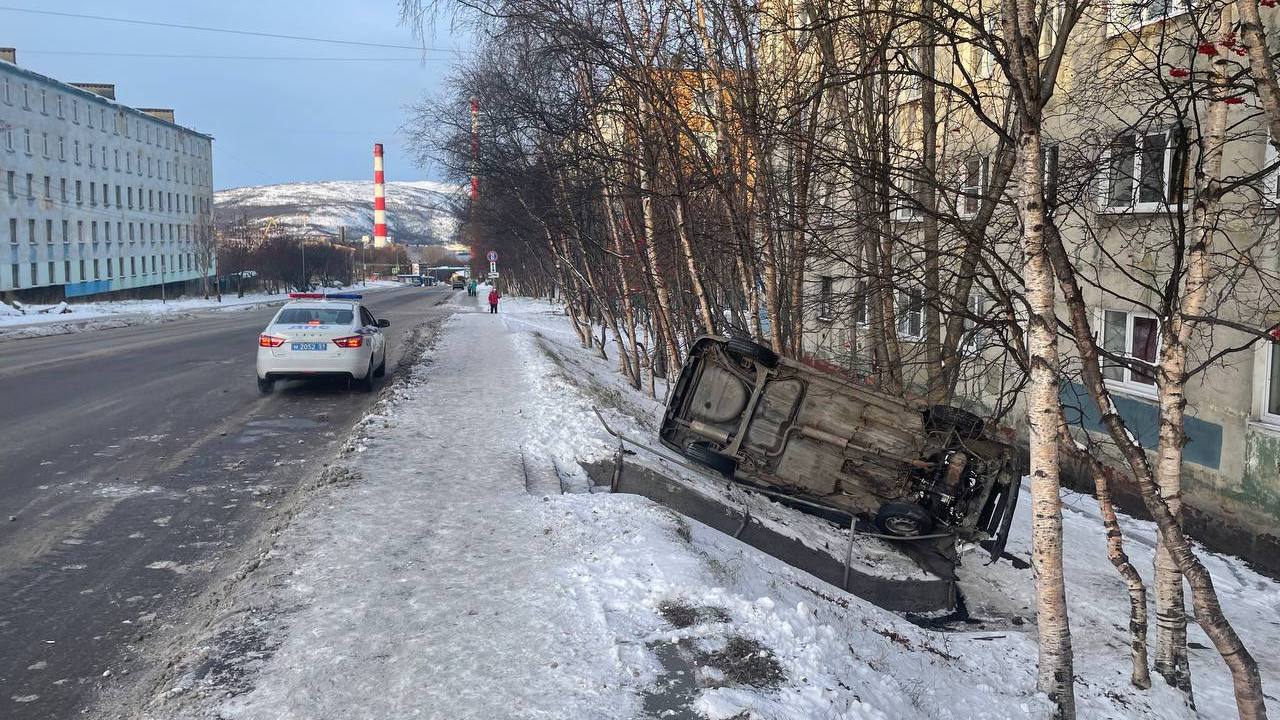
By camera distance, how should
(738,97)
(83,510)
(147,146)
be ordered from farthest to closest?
(147,146), (738,97), (83,510)

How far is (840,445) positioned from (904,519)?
0.90m

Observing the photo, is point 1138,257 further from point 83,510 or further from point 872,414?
point 83,510

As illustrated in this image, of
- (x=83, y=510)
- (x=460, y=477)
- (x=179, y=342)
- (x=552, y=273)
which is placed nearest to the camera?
(x=83, y=510)

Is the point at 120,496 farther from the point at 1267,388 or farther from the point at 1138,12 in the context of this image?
the point at 1267,388

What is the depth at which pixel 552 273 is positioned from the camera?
35.6m

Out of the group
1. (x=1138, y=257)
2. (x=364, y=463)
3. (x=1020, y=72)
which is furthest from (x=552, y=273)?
(x=1020, y=72)

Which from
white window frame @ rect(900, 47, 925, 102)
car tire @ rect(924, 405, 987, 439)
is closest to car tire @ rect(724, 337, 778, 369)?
car tire @ rect(924, 405, 987, 439)

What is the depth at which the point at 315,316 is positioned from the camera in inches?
580

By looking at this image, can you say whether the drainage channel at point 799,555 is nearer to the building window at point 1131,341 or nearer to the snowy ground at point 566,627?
the snowy ground at point 566,627

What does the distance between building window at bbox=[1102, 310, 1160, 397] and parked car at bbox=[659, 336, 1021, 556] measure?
490 cm

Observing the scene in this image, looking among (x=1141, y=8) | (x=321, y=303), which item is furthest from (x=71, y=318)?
(x=1141, y=8)

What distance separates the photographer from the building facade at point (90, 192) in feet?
167

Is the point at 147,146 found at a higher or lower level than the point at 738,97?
higher

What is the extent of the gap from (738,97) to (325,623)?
786 centimetres
